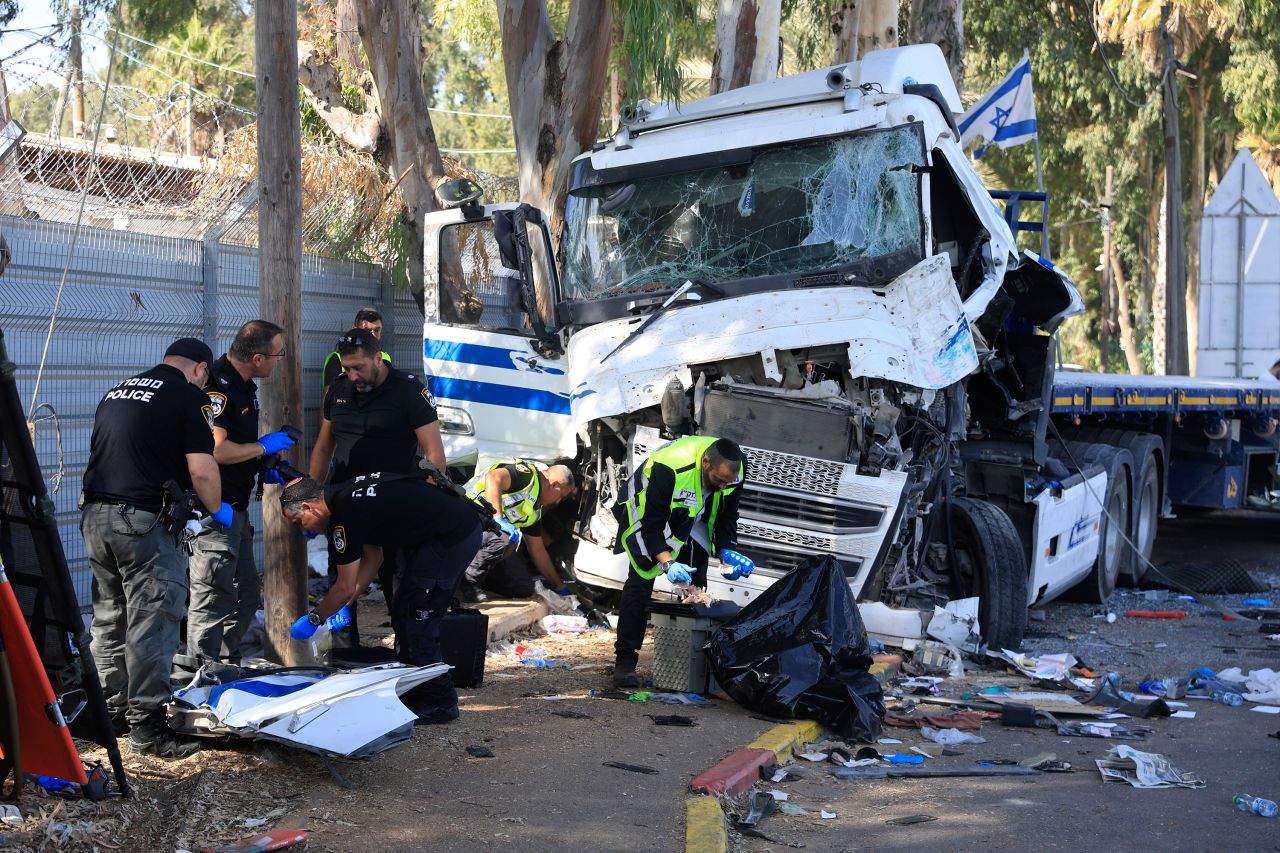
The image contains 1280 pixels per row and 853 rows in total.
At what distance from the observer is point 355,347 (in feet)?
21.3

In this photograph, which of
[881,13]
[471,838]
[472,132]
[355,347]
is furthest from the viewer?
[472,132]

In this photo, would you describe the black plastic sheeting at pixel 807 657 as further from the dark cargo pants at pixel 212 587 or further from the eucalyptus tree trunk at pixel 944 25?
the eucalyptus tree trunk at pixel 944 25

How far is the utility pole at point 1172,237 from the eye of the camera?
23.6 meters

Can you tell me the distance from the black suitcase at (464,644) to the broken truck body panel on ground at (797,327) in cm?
118

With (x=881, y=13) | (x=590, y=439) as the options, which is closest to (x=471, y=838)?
(x=590, y=439)

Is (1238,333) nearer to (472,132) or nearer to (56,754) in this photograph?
(56,754)

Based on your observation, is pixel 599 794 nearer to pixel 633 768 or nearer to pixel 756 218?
pixel 633 768

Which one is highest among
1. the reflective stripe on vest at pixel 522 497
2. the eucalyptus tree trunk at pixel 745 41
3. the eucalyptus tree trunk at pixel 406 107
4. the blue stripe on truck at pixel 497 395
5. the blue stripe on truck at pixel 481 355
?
the eucalyptus tree trunk at pixel 745 41

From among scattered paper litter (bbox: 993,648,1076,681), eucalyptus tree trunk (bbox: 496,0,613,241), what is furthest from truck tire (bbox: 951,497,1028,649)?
eucalyptus tree trunk (bbox: 496,0,613,241)

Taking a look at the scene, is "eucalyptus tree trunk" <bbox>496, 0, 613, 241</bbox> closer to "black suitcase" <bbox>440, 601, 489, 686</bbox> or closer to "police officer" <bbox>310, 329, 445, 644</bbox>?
"police officer" <bbox>310, 329, 445, 644</bbox>

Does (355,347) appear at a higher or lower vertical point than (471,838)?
higher

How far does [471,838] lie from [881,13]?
12.1m

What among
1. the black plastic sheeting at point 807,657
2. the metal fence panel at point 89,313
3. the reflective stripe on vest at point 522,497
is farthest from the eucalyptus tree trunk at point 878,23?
the black plastic sheeting at point 807,657

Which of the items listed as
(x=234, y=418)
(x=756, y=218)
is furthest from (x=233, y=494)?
(x=756, y=218)
